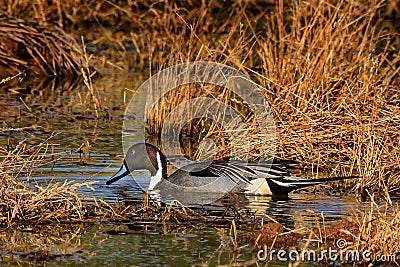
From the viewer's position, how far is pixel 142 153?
7.35 m

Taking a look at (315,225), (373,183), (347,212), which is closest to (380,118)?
(373,183)

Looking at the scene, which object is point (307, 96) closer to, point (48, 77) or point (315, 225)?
point (315, 225)

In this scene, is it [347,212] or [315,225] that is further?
[347,212]

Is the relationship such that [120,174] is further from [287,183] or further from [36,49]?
[36,49]

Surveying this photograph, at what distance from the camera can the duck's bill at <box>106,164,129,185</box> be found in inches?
277

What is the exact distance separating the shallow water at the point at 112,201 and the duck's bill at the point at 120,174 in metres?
0.06

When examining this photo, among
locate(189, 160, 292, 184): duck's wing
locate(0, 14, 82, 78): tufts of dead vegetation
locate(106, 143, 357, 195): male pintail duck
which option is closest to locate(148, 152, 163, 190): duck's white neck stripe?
locate(106, 143, 357, 195): male pintail duck

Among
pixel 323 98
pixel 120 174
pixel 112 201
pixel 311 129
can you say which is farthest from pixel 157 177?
pixel 323 98

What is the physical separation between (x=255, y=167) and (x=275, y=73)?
2.11 metres

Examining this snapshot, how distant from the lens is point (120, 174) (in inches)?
279

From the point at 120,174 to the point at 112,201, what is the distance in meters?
0.56

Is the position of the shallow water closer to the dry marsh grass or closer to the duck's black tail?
the duck's black tail

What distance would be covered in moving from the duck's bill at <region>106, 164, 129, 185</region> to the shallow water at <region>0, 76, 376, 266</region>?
0.19 feet

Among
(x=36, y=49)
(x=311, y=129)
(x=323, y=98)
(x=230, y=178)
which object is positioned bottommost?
(x=36, y=49)
